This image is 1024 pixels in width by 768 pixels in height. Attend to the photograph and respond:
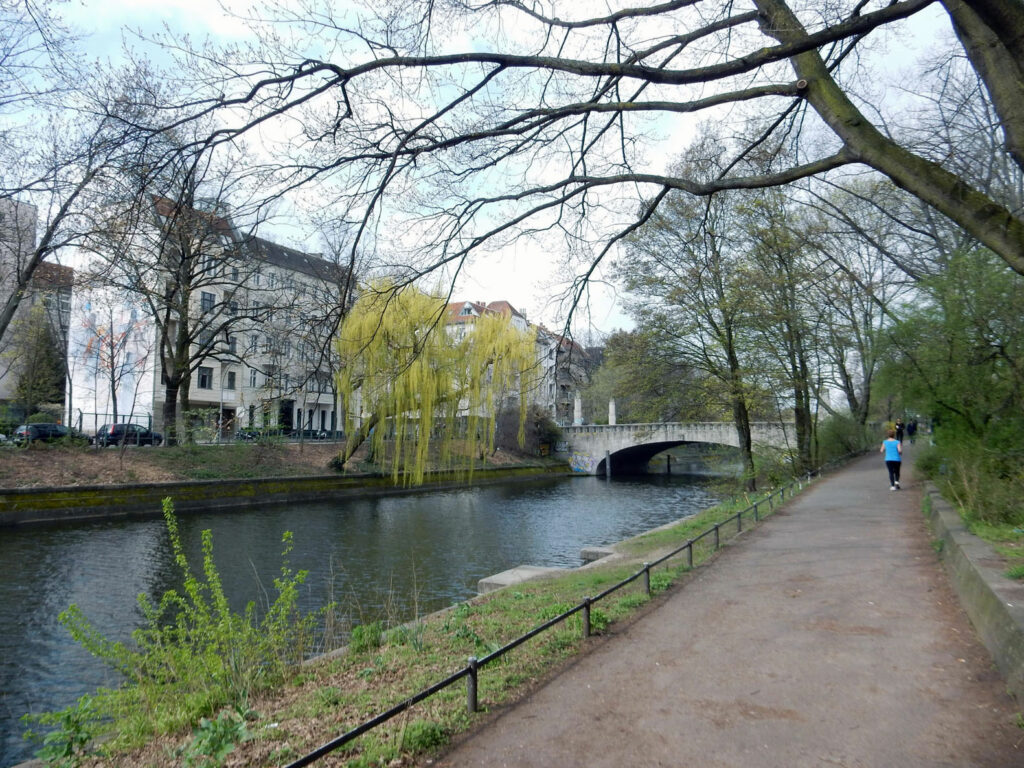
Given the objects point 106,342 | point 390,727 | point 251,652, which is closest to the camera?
point 390,727

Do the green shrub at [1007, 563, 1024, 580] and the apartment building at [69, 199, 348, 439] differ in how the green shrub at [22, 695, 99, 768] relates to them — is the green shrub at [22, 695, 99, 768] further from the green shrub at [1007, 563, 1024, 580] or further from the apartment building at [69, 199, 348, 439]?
the green shrub at [1007, 563, 1024, 580]

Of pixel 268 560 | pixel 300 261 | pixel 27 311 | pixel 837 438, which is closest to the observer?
pixel 268 560

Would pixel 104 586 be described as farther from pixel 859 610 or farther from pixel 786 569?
pixel 859 610

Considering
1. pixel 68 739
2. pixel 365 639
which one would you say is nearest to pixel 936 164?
pixel 365 639

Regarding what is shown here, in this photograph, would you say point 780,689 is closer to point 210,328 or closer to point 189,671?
point 189,671

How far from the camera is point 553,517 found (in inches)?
1018

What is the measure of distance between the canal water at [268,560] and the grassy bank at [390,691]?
190 cm

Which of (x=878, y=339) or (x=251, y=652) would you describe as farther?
(x=878, y=339)

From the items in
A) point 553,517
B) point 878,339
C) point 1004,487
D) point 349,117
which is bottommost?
point 553,517

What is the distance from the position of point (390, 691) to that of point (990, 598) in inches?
189

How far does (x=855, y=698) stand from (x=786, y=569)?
4.27 metres

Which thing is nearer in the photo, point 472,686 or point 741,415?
point 472,686

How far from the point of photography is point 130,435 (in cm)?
2964

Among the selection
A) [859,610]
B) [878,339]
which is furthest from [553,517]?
[859,610]
